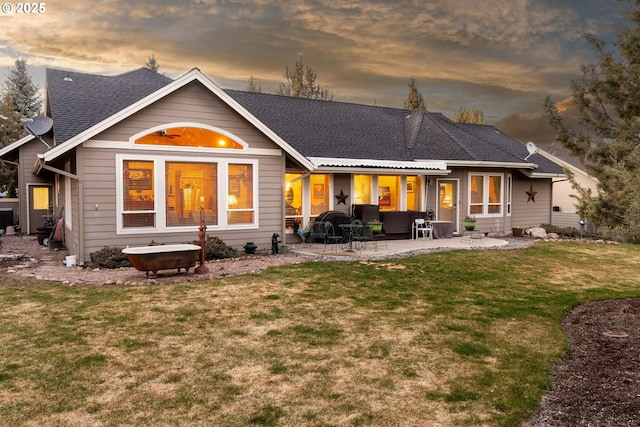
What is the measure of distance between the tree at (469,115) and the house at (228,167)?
2997 centimetres

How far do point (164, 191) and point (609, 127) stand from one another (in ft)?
33.7

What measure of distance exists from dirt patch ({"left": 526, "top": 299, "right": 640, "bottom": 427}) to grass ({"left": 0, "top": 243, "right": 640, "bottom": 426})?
183mm

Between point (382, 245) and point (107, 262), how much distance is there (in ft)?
27.8

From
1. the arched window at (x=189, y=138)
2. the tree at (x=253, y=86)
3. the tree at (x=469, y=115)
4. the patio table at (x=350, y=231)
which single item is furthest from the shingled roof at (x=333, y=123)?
the tree at (x=469, y=115)

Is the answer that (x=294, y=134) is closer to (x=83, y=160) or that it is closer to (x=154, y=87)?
(x=154, y=87)

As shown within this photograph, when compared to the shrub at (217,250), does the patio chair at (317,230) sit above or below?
above

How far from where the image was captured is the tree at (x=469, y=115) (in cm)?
4938

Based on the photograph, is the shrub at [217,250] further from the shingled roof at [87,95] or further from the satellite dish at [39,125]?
the satellite dish at [39,125]

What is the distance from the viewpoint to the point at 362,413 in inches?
148

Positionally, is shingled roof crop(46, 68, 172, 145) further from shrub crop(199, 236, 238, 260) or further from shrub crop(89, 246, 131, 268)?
shrub crop(199, 236, 238, 260)

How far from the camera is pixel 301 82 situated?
42469 millimetres

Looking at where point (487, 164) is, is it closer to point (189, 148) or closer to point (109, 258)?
point (189, 148)

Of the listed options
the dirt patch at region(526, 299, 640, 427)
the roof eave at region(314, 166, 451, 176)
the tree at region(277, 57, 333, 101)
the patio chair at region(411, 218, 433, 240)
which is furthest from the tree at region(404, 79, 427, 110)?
the dirt patch at region(526, 299, 640, 427)

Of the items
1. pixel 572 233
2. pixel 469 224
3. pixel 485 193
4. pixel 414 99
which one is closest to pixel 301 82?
pixel 414 99
